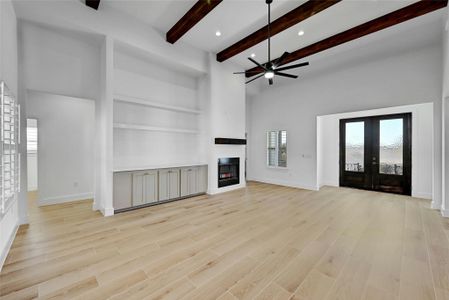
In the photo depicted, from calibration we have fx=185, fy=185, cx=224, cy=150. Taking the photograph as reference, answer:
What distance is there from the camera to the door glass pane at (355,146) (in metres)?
6.27

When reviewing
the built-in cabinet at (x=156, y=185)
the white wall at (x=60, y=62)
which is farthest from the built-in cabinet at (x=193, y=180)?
the white wall at (x=60, y=62)

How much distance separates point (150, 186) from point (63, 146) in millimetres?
2407

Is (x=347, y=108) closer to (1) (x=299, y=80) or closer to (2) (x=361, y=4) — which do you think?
(1) (x=299, y=80)

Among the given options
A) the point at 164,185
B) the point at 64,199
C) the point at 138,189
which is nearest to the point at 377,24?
the point at 164,185

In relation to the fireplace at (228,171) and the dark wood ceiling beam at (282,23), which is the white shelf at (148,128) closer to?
the fireplace at (228,171)

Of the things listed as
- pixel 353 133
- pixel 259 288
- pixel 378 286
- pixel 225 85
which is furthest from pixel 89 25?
pixel 353 133

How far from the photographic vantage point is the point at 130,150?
4.46m

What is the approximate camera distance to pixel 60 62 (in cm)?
366

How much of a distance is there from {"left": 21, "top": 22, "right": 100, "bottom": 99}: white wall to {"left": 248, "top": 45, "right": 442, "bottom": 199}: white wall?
5.73 meters

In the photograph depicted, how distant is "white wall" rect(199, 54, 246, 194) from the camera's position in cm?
541

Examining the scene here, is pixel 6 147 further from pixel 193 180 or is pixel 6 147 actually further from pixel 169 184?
pixel 193 180

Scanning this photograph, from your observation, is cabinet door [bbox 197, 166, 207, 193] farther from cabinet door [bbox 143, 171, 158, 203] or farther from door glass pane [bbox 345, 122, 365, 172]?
door glass pane [bbox 345, 122, 365, 172]

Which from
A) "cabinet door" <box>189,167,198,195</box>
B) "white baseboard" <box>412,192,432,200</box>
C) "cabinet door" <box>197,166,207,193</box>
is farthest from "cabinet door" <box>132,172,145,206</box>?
"white baseboard" <box>412,192,432,200</box>

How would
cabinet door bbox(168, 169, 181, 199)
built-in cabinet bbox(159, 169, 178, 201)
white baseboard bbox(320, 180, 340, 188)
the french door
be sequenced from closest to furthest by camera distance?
built-in cabinet bbox(159, 169, 178, 201) → cabinet door bbox(168, 169, 181, 199) → the french door → white baseboard bbox(320, 180, 340, 188)
